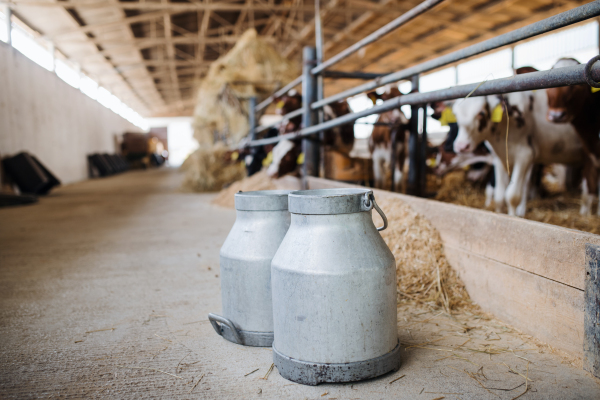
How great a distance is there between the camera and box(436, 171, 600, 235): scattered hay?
3230 millimetres

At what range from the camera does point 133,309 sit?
2.09 meters

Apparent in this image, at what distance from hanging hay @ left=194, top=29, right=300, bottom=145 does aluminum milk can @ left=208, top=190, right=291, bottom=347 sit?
8.41 meters

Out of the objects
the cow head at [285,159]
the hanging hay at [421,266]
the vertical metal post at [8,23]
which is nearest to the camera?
the hanging hay at [421,266]

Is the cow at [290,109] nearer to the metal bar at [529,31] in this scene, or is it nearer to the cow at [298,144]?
the cow at [298,144]

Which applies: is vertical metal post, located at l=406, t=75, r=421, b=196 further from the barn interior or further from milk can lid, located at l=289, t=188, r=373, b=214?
milk can lid, located at l=289, t=188, r=373, b=214

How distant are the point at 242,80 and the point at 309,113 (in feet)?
20.3

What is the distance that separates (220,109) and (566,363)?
1057 cm

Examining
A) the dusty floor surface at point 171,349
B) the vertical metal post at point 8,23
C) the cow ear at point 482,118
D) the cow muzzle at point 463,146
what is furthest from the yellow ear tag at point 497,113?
the vertical metal post at point 8,23

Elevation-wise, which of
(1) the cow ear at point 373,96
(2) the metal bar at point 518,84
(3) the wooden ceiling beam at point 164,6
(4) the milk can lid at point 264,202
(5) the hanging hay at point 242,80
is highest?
(3) the wooden ceiling beam at point 164,6

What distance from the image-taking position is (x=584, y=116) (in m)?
3.17

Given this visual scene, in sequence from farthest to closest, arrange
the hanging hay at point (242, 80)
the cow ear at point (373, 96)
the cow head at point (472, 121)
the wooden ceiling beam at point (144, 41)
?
1. the wooden ceiling beam at point (144, 41)
2. the hanging hay at point (242, 80)
3. the cow ear at point (373, 96)
4. the cow head at point (472, 121)

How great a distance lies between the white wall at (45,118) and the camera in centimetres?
921

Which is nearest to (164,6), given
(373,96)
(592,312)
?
(373,96)

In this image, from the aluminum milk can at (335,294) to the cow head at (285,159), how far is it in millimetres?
3813
